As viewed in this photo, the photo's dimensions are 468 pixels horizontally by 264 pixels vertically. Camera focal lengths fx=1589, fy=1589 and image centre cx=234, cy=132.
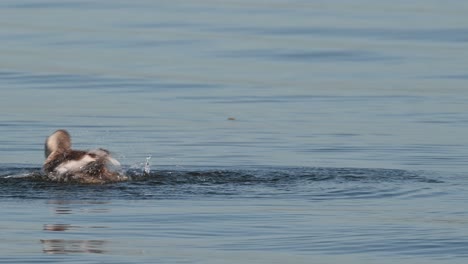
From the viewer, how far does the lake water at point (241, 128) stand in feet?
36.7

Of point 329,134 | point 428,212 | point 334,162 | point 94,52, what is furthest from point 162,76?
point 428,212

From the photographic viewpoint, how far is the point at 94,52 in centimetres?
2341

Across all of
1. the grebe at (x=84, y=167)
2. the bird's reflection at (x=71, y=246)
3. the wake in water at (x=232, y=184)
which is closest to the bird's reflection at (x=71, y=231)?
the bird's reflection at (x=71, y=246)

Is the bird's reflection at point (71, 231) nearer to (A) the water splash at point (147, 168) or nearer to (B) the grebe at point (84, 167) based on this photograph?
(B) the grebe at point (84, 167)

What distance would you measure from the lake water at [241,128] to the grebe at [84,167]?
0.19 m

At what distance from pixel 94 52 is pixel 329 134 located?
7.37 m

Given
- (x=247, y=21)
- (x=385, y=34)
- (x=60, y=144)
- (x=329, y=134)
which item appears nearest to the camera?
(x=60, y=144)

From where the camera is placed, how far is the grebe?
45.4ft

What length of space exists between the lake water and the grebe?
19 centimetres

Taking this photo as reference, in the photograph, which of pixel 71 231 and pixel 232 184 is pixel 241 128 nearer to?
pixel 232 184

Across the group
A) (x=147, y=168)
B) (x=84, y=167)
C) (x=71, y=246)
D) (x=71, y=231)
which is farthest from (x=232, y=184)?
(x=71, y=246)

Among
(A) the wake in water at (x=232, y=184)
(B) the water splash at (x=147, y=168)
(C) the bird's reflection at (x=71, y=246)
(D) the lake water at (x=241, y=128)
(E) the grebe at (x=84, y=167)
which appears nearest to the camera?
(C) the bird's reflection at (x=71, y=246)

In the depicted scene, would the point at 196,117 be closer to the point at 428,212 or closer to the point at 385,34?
the point at 428,212

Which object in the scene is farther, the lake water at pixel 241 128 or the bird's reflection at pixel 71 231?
the lake water at pixel 241 128
